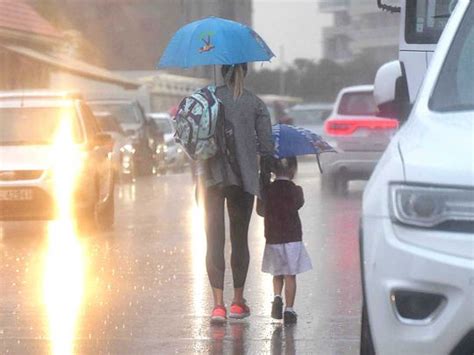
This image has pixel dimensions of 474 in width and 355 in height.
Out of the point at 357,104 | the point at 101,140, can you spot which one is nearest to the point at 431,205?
the point at 101,140

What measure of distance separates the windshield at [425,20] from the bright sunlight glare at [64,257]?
318 cm

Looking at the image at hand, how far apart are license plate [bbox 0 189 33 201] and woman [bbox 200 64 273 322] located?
681cm

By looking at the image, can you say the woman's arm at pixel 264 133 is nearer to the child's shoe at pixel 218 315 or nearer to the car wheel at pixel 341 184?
the child's shoe at pixel 218 315

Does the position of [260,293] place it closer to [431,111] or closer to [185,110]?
[185,110]

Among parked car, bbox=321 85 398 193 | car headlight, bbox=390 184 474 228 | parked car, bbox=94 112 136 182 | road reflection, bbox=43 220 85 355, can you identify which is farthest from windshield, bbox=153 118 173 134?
car headlight, bbox=390 184 474 228

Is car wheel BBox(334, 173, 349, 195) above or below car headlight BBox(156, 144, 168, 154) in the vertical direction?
above

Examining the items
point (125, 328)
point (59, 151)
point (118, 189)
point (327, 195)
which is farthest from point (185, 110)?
Answer: point (118, 189)

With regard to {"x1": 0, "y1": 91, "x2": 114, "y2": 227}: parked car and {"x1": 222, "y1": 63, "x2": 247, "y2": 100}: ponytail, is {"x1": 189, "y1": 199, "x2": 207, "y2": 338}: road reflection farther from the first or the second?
{"x1": 0, "y1": 91, "x2": 114, "y2": 227}: parked car

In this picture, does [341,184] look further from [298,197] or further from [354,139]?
[298,197]

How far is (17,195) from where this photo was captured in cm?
1512

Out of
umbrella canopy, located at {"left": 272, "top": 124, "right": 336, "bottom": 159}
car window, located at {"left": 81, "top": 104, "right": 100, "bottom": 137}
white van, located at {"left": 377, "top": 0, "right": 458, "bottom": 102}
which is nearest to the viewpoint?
umbrella canopy, located at {"left": 272, "top": 124, "right": 336, "bottom": 159}

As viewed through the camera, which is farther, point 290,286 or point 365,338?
point 290,286

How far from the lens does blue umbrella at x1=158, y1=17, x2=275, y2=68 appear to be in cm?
849

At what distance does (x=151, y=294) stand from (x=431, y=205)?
5181mm
